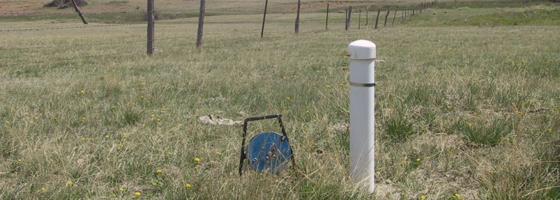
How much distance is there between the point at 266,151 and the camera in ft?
10.2

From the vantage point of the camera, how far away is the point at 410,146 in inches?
156

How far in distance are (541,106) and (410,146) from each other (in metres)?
2.05

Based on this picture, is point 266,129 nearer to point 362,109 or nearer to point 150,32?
point 362,109

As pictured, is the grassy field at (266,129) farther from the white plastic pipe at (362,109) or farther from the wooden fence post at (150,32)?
the wooden fence post at (150,32)

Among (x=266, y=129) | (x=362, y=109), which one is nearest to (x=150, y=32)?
(x=266, y=129)

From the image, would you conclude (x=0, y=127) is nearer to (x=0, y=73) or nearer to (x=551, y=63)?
(x=0, y=73)

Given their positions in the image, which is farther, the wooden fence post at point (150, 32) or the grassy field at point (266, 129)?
the wooden fence post at point (150, 32)

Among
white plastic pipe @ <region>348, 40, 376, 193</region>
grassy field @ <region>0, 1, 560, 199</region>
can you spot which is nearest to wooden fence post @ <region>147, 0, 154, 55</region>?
grassy field @ <region>0, 1, 560, 199</region>

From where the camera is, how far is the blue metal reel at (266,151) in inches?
122

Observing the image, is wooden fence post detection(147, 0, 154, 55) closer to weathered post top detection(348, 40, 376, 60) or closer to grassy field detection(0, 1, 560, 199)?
grassy field detection(0, 1, 560, 199)

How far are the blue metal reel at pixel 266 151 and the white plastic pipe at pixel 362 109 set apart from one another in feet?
1.36

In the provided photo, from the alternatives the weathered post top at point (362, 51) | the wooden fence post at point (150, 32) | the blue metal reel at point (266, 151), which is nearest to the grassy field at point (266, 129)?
the blue metal reel at point (266, 151)

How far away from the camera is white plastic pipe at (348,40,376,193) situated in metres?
2.84

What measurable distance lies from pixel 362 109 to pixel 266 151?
609 mm
